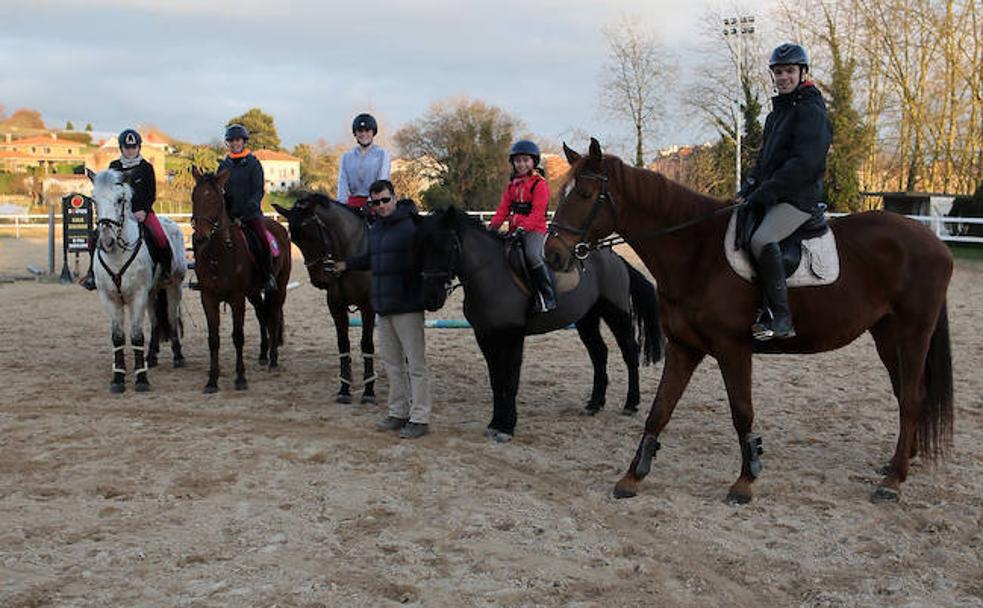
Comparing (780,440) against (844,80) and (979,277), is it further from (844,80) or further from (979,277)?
(844,80)

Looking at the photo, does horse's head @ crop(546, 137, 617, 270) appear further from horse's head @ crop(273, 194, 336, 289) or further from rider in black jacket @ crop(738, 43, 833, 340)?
horse's head @ crop(273, 194, 336, 289)

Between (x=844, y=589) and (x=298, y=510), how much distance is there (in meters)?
3.10

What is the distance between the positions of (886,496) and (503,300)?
3.09m

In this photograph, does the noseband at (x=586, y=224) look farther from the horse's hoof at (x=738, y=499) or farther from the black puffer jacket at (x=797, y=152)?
the horse's hoof at (x=738, y=499)

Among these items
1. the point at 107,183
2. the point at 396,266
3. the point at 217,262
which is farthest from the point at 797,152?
the point at 107,183

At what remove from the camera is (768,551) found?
4.43 m

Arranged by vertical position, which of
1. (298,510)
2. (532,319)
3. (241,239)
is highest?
(241,239)

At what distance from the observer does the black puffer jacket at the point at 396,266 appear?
6.50m

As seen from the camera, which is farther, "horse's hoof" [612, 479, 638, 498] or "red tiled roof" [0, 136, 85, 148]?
"red tiled roof" [0, 136, 85, 148]

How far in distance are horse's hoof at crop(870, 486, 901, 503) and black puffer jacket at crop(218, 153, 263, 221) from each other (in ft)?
21.1

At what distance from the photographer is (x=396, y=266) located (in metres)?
6.52

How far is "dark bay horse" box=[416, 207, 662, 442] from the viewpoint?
20.9ft

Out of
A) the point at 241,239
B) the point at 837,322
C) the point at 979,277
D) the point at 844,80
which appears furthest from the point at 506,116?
the point at 837,322

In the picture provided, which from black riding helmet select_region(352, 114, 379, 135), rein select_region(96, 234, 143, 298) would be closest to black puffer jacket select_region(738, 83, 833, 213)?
black riding helmet select_region(352, 114, 379, 135)
